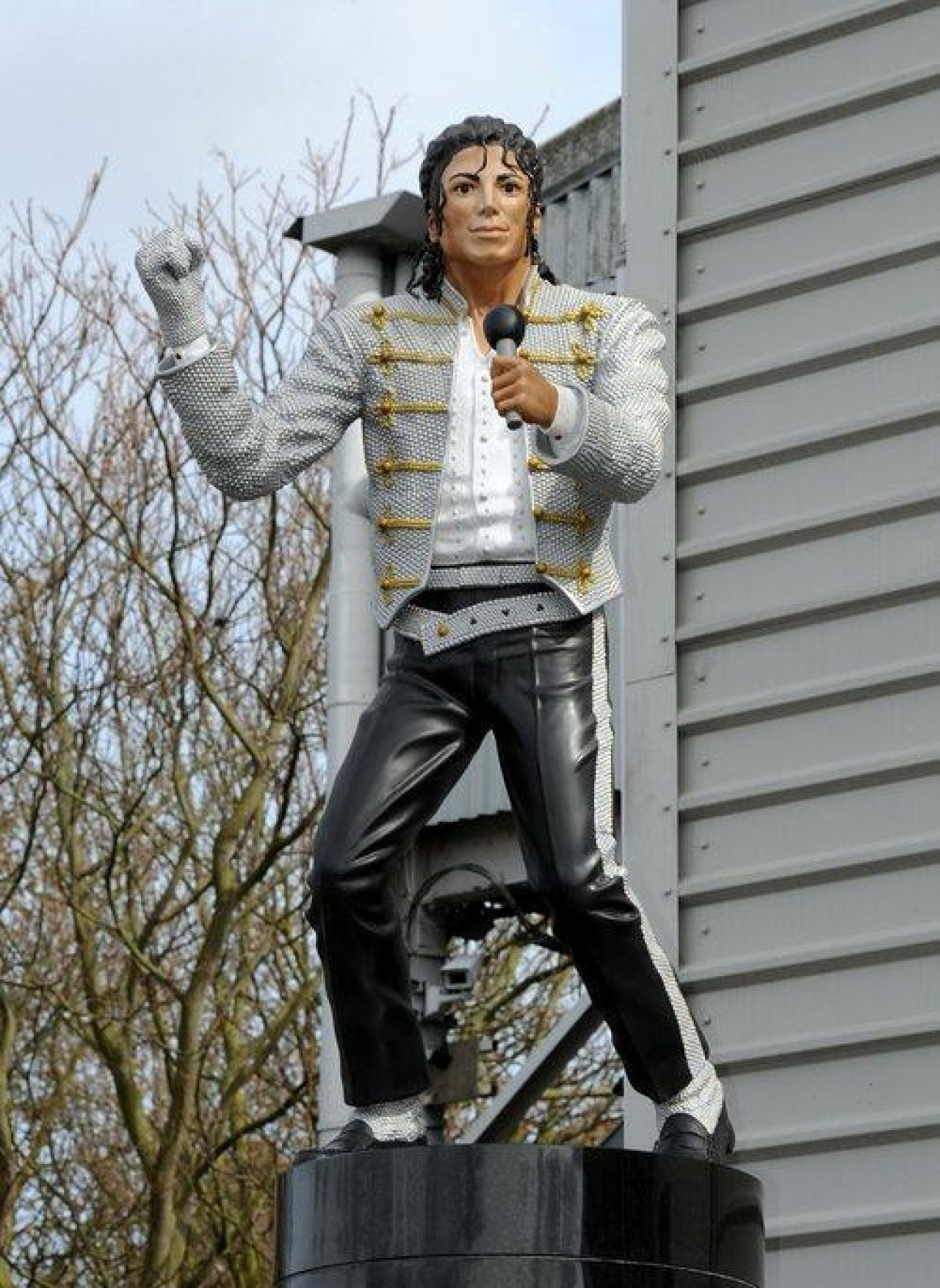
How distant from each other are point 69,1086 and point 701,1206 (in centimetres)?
1176

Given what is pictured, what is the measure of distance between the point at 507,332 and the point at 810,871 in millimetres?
3060

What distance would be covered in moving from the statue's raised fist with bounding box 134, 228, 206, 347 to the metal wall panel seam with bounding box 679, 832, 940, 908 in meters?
3.02

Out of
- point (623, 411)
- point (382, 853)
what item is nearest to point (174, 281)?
point (623, 411)

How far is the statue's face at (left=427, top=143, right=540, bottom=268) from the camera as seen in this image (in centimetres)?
584

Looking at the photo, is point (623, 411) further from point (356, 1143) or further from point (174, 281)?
point (356, 1143)

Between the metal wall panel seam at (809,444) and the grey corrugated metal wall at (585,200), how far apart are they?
278 centimetres

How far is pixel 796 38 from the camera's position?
28.5 feet

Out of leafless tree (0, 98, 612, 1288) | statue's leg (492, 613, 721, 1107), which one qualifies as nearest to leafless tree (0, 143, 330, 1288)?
leafless tree (0, 98, 612, 1288)

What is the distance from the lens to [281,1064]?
1814 cm

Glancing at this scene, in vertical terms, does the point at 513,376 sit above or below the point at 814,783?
below

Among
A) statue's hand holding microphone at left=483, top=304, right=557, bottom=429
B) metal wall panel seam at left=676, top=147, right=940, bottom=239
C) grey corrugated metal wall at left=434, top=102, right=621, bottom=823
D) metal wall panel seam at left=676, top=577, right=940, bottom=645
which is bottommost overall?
statue's hand holding microphone at left=483, top=304, right=557, bottom=429

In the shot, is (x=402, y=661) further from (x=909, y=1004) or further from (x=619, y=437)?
(x=909, y=1004)

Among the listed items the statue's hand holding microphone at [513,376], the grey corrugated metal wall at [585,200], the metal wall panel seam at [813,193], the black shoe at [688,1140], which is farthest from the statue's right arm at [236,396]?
the grey corrugated metal wall at [585,200]

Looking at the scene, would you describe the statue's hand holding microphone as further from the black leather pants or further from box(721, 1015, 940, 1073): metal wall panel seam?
box(721, 1015, 940, 1073): metal wall panel seam
